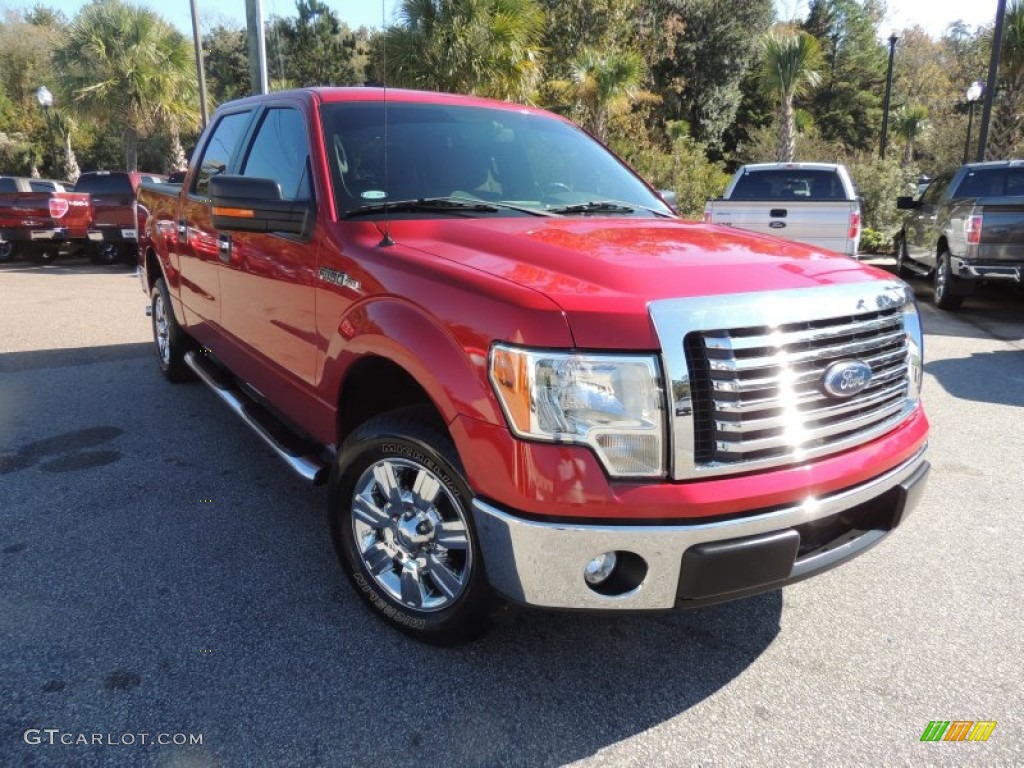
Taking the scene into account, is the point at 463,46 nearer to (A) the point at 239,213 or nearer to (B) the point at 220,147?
(B) the point at 220,147

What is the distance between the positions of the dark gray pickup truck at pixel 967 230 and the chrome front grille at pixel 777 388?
Result: 7418mm

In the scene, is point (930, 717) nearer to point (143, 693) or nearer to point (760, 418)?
point (760, 418)

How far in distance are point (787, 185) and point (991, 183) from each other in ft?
8.26

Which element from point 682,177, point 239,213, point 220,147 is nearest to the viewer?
point 239,213

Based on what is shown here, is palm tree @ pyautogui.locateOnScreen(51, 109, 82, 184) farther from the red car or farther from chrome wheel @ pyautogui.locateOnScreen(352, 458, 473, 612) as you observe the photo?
chrome wheel @ pyautogui.locateOnScreen(352, 458, 473, 612)

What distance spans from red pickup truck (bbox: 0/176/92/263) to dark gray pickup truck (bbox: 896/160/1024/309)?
49.0 ft

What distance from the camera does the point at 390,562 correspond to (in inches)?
108

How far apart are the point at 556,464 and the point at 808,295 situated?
93 cm

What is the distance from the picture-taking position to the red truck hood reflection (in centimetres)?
207

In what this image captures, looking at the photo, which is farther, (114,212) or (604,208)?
(114,212)

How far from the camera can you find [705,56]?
102ft

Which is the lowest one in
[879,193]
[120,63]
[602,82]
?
[879,193]

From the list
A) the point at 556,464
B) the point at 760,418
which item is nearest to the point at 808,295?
the point at 760,418
